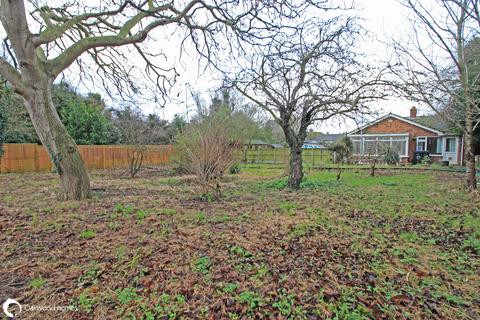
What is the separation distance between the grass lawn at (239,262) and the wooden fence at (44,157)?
901 cm

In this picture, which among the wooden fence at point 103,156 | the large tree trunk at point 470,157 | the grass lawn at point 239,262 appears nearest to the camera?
the grass lawn at point 239,262

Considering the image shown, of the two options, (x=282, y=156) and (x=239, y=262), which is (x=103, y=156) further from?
(x=239, y=262)

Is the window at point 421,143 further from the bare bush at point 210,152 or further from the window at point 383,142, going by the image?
the bare bush at point 210,152

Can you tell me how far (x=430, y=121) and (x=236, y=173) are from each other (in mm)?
16202

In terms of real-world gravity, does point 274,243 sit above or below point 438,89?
below

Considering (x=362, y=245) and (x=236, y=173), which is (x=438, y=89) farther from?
(x=236, y=173)

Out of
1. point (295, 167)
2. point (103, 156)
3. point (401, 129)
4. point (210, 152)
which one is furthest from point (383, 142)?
point (103, 156)

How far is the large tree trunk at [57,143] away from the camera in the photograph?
548cm

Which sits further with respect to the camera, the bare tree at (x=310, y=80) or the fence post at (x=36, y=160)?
the fence post at (x=36, y=160)

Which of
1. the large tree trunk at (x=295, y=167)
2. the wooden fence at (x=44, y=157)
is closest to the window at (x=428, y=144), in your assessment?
the large tree trunk at (x=295, y=167)

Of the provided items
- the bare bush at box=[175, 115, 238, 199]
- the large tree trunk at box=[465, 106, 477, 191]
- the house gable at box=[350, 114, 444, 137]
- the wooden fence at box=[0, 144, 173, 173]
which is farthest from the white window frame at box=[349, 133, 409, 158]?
the bare bush at box=[175, 115, 238, 199]

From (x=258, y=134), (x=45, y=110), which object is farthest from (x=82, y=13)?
(x=258, y=134)

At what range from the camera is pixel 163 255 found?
3.01 metres

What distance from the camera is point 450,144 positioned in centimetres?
1878
